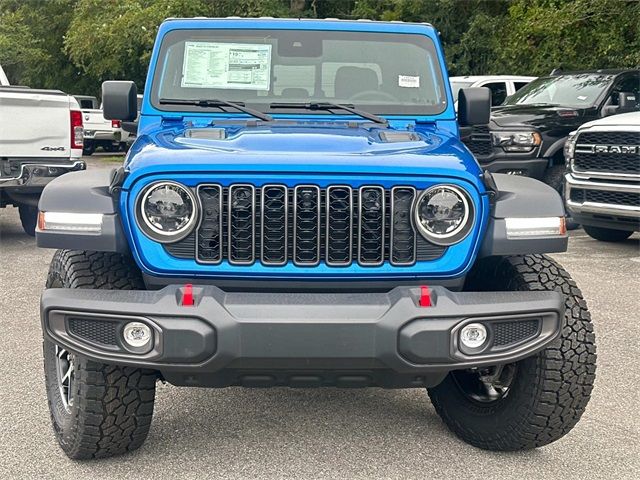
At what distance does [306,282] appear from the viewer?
336 cm

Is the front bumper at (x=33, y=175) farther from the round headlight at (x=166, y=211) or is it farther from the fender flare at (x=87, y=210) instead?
the round headlight at (x=166, y=211)

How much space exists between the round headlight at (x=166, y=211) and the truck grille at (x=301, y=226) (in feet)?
0.14

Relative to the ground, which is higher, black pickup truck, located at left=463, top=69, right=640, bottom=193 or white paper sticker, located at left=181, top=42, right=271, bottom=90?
white paper sticker, located at left=181, top=42, right=271, bottom=90

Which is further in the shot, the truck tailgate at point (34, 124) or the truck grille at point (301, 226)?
the truck tailgate at point (34, 124)

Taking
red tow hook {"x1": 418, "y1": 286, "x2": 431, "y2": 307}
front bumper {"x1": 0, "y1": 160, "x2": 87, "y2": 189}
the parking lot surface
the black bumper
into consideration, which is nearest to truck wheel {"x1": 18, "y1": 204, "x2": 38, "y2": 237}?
front bumper {"x1": 0, "y1": 160, "x2": 87, "y2": 189}

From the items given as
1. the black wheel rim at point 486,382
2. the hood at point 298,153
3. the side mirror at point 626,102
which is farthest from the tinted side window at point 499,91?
the black wheel rim at point 486,382

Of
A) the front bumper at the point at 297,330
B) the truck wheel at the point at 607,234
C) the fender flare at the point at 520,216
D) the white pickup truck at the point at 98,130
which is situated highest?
the fender flare at the point at 520,216

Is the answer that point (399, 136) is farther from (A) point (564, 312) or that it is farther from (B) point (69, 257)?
(B) point (69, 257)

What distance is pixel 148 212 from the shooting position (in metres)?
3.29

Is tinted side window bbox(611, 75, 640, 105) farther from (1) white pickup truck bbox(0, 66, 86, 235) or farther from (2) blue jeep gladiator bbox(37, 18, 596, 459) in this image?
(2) blue jeep gladiator bbox(37, 18, 596, 459)

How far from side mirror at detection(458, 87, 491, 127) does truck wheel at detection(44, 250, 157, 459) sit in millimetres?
2055

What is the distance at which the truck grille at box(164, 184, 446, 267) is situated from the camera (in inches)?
129

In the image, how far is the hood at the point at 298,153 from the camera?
3252mm

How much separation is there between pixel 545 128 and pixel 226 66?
6447 mm
